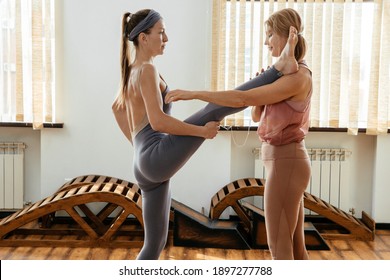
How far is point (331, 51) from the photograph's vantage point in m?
5.32

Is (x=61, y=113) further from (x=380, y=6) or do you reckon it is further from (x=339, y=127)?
(x=380, y=6)

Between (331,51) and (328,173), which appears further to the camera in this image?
(328,173)

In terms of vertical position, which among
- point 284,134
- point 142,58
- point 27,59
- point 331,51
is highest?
point 331,51

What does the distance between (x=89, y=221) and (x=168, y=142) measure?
3.10 metres

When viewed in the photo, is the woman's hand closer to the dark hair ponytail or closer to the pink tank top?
the dark hair ponytail

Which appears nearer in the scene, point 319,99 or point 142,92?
point 142,92

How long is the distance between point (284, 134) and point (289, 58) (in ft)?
1.10

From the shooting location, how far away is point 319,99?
211 inches

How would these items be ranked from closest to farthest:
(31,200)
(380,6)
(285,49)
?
(285,49)
(380,6)
(31,200)

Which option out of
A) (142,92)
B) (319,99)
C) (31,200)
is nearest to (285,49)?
(142,92)

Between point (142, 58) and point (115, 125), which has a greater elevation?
point (142, 58)

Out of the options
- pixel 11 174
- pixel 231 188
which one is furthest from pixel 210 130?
pixel 11 174

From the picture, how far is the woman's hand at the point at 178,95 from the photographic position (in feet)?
8.53

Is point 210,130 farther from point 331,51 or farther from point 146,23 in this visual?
point 331,51
